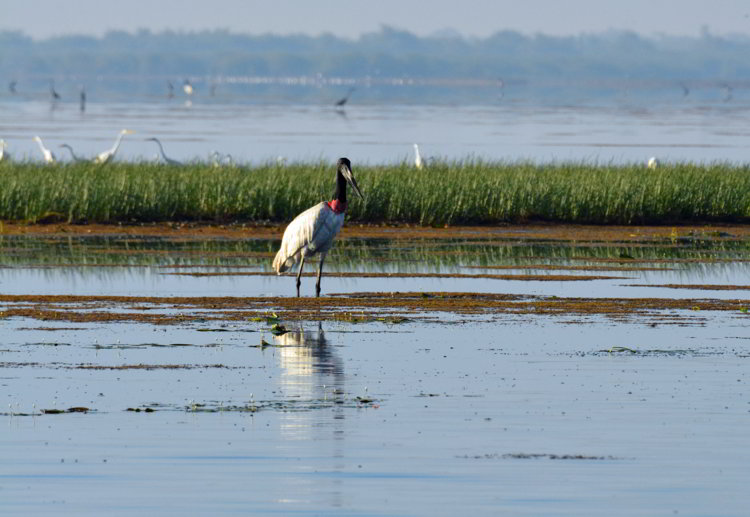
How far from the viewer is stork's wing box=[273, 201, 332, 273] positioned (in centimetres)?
1902

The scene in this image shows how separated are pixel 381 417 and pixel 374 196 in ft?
63.2

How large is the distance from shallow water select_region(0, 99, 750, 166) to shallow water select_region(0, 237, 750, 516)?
25782 mm

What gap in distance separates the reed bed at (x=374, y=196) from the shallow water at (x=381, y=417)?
13307 mm

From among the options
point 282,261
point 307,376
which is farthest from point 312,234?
point 307,376

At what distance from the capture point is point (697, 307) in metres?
17.8

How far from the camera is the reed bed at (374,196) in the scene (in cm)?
2939

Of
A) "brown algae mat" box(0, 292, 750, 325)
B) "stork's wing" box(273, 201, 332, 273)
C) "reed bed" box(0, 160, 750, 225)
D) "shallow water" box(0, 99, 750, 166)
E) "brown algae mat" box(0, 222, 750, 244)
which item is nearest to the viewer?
"brown algae mat" box(0, 292, 750, 325)

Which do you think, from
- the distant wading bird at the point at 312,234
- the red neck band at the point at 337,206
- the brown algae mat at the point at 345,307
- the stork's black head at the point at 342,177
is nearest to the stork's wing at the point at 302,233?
the distant wading bird at the point at 312,234

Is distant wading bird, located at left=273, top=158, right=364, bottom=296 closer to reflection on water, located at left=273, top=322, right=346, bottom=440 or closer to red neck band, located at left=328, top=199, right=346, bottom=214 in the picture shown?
red neck band, located at left=328, top=199, right=346, bottom=214

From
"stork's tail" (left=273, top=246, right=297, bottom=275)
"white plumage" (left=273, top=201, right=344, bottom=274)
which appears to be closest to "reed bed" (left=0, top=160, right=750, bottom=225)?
"stork's tail" (left=273, top=246, right=297, bottom=275)

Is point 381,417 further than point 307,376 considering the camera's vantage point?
No

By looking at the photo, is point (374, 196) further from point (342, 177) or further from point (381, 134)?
point (381, 134)

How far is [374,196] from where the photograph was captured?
3012 cm

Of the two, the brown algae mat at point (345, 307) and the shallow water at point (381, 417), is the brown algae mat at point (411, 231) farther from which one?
the shallow water at point (381, 417)
